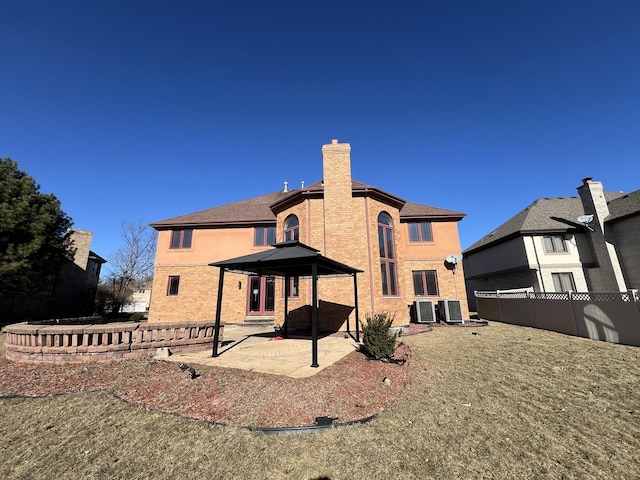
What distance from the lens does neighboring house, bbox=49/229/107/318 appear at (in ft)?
76.2

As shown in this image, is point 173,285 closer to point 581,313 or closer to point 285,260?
point 285,260

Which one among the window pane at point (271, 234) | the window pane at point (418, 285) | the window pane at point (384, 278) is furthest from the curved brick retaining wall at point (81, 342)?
the window pane at point (418, 285)

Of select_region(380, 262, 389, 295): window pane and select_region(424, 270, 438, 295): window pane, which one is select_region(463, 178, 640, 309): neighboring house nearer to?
select_region(424, 270, 438, 295): window pane

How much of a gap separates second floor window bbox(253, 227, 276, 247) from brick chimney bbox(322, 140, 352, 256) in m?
7.07

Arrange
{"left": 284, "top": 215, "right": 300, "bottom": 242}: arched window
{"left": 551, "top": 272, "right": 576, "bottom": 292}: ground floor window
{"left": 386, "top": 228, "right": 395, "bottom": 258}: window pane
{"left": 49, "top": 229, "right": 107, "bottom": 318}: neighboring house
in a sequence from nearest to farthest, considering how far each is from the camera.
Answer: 1. {"left": 386, "top": 228, "right": 395, "bottom": 258}: window pane
2. {"left": 284, "top": 215, "right": 300, "bottom": 242}: arched window
3. {"left": 551, "top": 272, "right": 576, "bottom": 292}: ground floor window
4. {"left": 49, "top": 229, "right": 107, "bottom": 318}: neighboring house

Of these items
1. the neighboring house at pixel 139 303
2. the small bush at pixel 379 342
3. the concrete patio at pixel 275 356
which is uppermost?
the neighboring house at pixel 139 303

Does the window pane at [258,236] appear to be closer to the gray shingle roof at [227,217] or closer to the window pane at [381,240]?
the gray shingle roof at [227,217]

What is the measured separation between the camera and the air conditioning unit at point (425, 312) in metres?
14.7

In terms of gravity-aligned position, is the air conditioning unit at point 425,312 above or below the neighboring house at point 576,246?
below

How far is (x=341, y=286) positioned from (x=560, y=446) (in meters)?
8.93

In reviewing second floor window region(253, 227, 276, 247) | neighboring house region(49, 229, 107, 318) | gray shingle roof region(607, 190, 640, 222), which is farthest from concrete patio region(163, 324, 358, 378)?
neighboring house region(49, 229, 107, 318)

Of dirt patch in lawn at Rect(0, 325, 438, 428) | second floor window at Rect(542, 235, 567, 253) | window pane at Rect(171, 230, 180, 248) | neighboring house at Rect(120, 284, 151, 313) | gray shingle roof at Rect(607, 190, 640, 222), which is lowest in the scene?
dirt patch in lawn at Rect(0, 325, 438, 428)

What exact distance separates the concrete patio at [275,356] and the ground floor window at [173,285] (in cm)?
1066

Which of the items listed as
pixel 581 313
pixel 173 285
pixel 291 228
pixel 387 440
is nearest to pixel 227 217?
pixel 173 285
